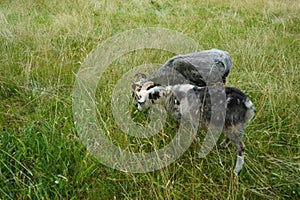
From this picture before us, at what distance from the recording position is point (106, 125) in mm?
2637

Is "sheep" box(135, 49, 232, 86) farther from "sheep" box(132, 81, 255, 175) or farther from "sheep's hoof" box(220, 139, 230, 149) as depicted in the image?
"sheep's hoof" box(220, 139, 230, 149)

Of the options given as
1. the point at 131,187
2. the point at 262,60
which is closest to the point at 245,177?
the point at 131,187

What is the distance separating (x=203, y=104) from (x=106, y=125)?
942 millimetres

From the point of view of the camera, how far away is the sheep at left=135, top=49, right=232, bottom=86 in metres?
3.33

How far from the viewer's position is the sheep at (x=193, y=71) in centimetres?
333

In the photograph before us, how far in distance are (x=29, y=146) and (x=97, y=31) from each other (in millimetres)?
3476

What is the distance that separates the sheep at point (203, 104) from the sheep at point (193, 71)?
1.54ft

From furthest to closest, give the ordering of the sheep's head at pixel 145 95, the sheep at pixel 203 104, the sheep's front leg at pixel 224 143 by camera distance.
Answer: the sheep's head at pixel 145 95 < the sheep's front leg at pixel 224 143 < the sheep at pixel 203 104

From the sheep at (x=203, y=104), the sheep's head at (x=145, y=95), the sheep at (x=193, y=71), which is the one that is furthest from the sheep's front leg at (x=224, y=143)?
the sheep at (x=193, y=71)

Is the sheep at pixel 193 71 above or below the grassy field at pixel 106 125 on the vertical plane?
above

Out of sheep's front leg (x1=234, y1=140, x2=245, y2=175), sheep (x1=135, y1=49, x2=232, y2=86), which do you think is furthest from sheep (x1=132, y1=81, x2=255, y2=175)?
sheep (x1=135, y1=49, x2=232, y2=86)

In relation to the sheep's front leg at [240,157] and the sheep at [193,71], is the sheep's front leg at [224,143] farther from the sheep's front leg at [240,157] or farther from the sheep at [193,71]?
the sheep at [193,71]

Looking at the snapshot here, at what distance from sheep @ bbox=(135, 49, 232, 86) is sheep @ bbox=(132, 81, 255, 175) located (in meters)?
0.47

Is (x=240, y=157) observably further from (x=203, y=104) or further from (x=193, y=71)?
(x=193, y=71)
